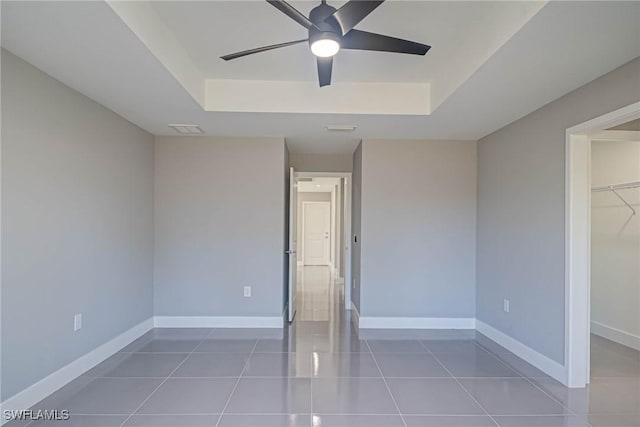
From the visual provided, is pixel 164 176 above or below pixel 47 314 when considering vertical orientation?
above

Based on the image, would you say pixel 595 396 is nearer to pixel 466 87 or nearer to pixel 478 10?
pixel 466 87

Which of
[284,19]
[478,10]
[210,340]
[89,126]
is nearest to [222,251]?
[210,340]

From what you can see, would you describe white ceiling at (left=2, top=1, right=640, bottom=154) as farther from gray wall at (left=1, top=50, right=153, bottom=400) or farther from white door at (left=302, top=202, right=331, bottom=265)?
white door at (left=302, top=202, right=331, bottom=265)

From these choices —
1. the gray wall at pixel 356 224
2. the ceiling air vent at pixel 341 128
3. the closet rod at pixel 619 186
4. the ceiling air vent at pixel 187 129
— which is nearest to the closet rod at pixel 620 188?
the closet rod at pixel 619 186

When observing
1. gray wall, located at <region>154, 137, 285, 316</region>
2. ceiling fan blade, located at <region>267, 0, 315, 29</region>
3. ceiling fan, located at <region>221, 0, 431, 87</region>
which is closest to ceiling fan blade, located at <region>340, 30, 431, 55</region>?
ceiling fan, located at <region>221, 0, 431, 87</region>

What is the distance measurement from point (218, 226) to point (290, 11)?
2975 millimetres

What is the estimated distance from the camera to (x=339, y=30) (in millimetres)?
1709

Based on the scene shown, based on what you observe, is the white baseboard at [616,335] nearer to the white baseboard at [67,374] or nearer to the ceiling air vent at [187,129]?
the ceiling air vent at [187,129]

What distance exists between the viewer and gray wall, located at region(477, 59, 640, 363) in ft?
8.39

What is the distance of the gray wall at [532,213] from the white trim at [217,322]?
97.9 inches

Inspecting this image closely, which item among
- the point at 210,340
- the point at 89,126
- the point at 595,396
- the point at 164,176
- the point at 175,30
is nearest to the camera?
the point at 175,30

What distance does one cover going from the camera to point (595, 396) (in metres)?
2.50

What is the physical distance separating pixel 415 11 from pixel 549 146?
1.71 m

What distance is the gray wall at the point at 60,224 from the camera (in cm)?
212
